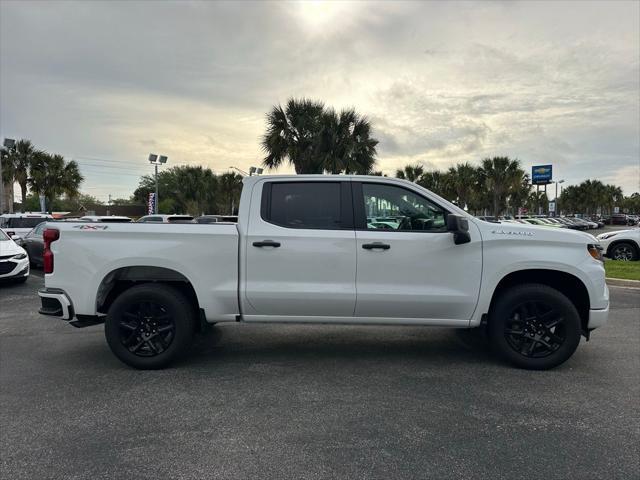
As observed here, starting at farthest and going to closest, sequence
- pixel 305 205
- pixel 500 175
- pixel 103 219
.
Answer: pixel 500 175
pixel 103 219
pixel 305 205

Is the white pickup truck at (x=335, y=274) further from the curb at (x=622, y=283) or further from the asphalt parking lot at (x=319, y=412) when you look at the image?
the curb at (x=622, y=283)

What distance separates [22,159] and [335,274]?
1492 inches

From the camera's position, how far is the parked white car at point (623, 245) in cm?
1380

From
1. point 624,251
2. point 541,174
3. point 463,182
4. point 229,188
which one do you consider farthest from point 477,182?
point 624,251

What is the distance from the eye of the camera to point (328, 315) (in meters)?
4.37

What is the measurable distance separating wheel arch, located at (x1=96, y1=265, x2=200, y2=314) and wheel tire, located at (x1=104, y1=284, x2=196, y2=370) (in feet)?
0.29

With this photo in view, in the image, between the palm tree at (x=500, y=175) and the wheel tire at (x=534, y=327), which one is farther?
the palm tree at (x=500, y=175)

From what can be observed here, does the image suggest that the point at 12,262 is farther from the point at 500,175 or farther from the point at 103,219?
the point at 500,175

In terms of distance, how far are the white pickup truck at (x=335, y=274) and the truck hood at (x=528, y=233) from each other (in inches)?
0.5

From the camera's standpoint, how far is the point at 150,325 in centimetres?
443

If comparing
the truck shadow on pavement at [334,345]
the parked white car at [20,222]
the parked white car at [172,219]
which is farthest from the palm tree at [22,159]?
the truck shadow on pavement at [334,345]

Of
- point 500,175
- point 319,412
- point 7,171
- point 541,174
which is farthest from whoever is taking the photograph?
point 541,174

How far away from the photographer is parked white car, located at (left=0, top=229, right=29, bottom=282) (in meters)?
9.63

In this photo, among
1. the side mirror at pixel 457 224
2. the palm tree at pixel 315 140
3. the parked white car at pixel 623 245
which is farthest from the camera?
the palm tree at pixel 315 140
